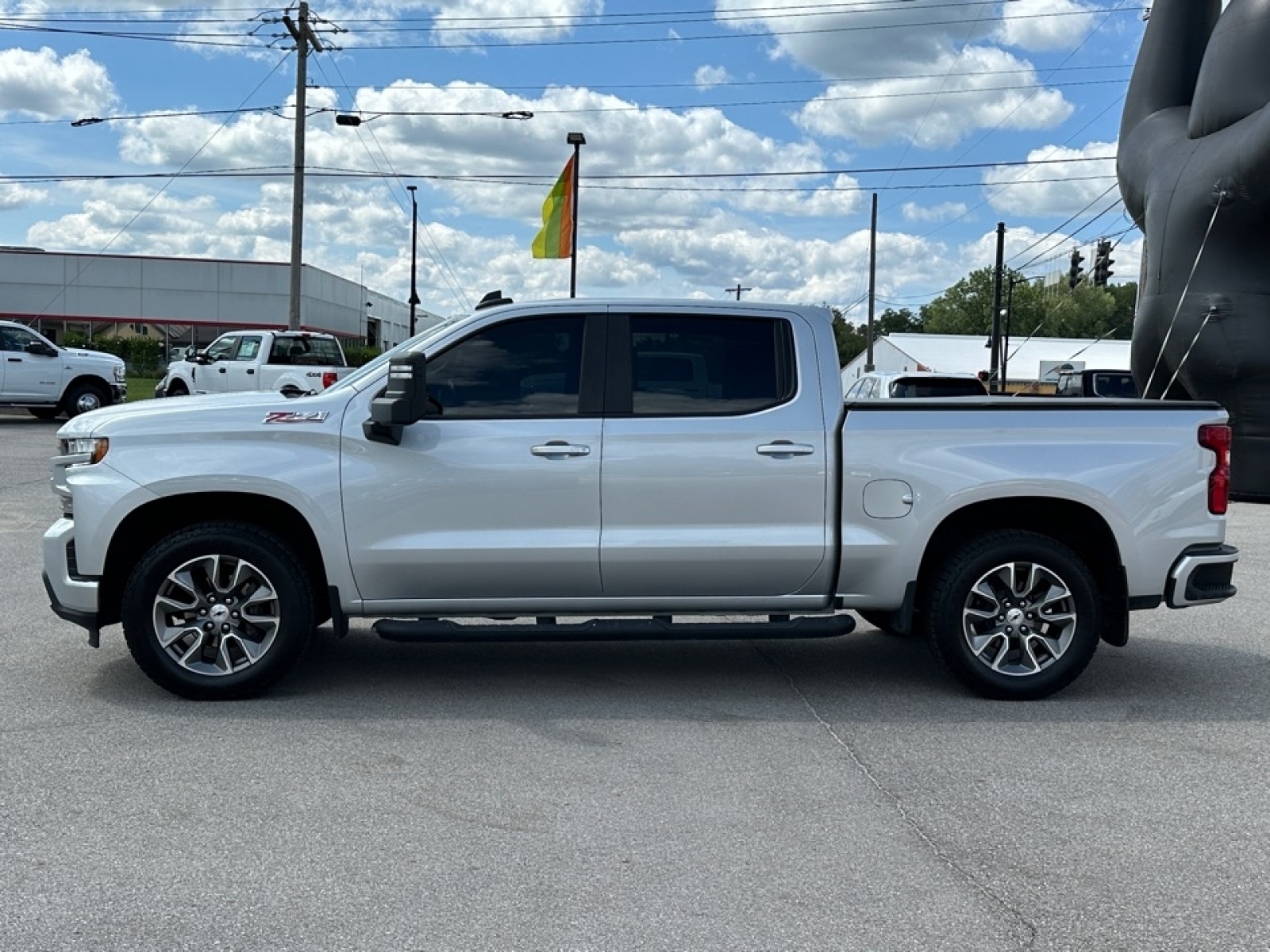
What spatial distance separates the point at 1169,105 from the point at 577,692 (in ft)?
60.1

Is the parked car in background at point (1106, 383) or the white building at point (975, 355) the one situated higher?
the white building at point (975, 355)

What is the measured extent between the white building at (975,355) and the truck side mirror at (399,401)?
65246 millimetres

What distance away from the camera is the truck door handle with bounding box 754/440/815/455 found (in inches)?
248

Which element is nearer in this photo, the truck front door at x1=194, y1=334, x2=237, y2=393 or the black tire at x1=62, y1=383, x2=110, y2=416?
the truck front door at x1=194, y1=334, x2=237, y2=393

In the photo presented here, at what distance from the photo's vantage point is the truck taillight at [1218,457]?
649 cm

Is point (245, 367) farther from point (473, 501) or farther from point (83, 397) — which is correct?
point (473, 501)

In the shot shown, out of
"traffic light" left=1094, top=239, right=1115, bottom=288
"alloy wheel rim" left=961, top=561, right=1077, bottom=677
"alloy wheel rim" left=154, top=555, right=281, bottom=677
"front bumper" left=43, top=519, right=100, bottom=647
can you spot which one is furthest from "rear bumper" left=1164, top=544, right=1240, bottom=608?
"traffic light" left=1094, top=239, right=1115, bottom=288

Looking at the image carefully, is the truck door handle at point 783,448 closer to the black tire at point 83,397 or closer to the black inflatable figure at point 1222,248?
the black inflatable figure at point 1222,248

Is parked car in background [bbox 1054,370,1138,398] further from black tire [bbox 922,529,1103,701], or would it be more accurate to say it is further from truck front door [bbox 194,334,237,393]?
black tire [bbox 922,529,1103,701]

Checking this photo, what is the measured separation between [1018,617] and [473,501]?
2746 mm

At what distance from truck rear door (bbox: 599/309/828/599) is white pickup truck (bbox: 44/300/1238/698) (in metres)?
0.01

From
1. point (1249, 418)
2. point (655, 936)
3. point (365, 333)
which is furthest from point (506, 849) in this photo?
point (365, 333)

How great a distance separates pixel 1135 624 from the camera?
8.72 metres

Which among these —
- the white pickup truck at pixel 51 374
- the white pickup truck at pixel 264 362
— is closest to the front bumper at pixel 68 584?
the white pickup truck at pixel 264 362
